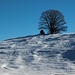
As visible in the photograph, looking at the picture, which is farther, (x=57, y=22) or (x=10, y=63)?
(x=57, y=22)

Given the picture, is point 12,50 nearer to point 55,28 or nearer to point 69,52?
point 69,52

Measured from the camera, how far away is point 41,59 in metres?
14.2

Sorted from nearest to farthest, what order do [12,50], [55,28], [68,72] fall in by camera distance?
[68,72]
[12,50]
[55,28]

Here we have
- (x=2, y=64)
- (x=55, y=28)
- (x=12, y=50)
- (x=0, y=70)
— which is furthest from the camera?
(x=55, y=28)

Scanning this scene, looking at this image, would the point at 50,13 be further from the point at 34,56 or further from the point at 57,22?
the point at 34,56

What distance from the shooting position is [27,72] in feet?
38.7

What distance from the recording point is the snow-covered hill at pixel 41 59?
1198 centimetres

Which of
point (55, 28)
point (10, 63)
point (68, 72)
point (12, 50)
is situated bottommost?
point (68, 72)

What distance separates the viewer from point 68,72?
11.5 m

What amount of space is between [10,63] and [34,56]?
5.37 feet

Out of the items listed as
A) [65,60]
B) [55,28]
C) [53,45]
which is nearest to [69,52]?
[65,60]

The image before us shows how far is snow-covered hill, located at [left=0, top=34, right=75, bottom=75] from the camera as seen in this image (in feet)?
39.3

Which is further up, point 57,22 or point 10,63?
point 57,22

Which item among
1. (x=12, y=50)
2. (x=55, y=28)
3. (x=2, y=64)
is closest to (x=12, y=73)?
(x=2, y=64)
